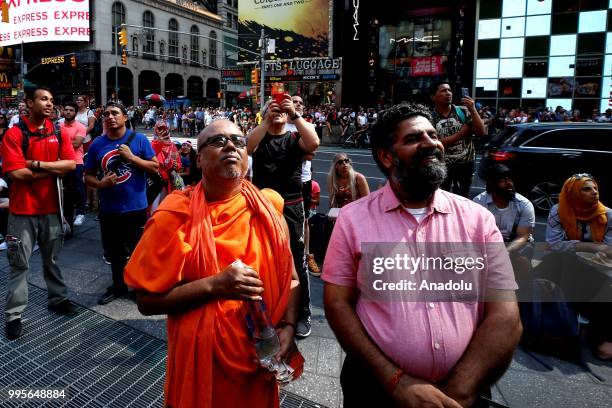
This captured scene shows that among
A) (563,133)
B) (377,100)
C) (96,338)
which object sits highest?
(377,100)

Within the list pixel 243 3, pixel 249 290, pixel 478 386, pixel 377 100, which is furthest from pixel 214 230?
pixel 243 3

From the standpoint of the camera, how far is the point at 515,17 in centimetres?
2694

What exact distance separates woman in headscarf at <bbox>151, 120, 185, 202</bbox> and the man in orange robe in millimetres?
3649

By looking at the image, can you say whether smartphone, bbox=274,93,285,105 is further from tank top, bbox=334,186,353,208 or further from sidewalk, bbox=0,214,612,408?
tank top, bbox=334,186,353,208

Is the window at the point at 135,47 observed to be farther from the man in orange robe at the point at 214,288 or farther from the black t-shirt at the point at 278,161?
the man in orange robe at the point at 214,288

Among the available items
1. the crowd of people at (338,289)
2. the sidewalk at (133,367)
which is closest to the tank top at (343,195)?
the sidewalk at (133,367)

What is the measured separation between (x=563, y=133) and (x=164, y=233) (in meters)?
8.93

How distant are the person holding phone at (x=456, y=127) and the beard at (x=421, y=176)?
259cm

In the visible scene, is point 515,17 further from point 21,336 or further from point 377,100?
point 21,336

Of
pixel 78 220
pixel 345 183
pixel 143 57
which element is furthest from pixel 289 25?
pixel 345 183

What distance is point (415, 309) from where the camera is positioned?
1747mm

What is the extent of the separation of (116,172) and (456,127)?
3.34m

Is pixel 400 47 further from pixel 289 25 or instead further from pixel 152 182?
pixel 152 182

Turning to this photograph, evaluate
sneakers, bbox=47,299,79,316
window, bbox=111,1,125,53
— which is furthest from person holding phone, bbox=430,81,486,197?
window, bbox=111,1,125,53
